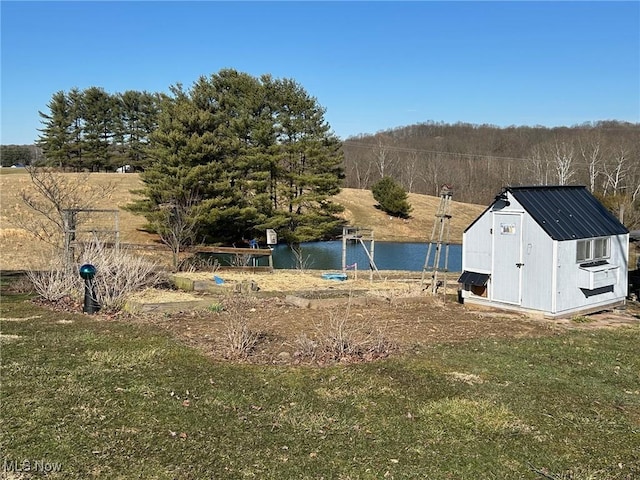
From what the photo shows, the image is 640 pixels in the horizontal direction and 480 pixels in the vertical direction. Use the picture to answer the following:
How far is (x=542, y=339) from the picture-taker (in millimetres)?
8930

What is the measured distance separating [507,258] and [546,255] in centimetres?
83

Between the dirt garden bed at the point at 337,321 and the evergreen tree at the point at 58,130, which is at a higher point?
the evergreen tree at the point at 58,130

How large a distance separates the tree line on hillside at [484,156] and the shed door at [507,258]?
39.8 meters

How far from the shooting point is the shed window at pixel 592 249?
36.1 feet

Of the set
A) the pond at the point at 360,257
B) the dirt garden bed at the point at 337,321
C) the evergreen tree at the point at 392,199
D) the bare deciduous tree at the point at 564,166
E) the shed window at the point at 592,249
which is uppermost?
the bare deciduous tree at the point at 564,166

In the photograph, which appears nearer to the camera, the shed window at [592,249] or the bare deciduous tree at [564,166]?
the shed window at [592,249]

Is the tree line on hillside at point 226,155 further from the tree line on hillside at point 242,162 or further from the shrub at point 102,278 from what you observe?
the shrub at point 102,278

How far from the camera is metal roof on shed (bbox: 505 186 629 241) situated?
10.8 m

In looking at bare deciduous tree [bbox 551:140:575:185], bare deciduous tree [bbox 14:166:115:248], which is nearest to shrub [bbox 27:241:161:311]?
bare deciduous tree [bbox 14:166:115:248]

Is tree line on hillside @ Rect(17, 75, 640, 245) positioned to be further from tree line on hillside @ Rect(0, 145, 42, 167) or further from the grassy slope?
tree line on hillside @ Rect(0, 145, 42, 167)

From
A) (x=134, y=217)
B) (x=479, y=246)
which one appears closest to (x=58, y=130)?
(x=134, y=217)

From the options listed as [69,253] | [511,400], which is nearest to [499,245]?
[511,400]

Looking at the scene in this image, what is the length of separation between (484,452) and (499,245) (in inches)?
285

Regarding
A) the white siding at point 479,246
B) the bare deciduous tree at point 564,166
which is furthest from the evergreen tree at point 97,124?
the white siding at point 479,246
